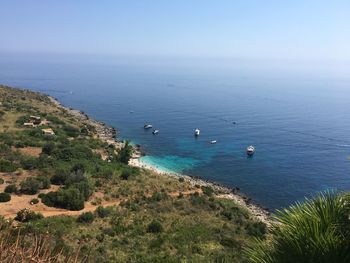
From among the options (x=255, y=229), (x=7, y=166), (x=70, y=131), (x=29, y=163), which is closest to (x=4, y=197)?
(x=7, y=166)

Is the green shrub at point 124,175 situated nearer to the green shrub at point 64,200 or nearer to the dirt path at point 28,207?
the dirt path at point 28,207

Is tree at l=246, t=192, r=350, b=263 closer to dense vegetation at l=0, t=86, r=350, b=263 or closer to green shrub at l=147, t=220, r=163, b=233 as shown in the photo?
dense vegetation at l=0, t=86, r=350, b=263

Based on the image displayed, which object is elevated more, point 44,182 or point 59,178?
point 44,182

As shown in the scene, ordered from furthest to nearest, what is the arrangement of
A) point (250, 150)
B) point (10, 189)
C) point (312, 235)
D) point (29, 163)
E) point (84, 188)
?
point (250, 150), point (29, 163), point (84, 188), point (10, 189), point (312, 235)

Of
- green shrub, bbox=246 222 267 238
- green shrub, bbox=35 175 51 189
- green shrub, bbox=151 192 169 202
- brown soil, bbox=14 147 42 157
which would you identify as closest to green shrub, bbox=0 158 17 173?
green shrub, bbox=35 175 51 189

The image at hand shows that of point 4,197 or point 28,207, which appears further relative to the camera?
point 4,197

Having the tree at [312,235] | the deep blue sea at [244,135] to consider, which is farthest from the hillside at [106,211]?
the deep blue sea at [244,135]

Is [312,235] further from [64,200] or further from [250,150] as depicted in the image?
[250,150]

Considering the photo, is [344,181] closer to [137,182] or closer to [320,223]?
[137,182]
